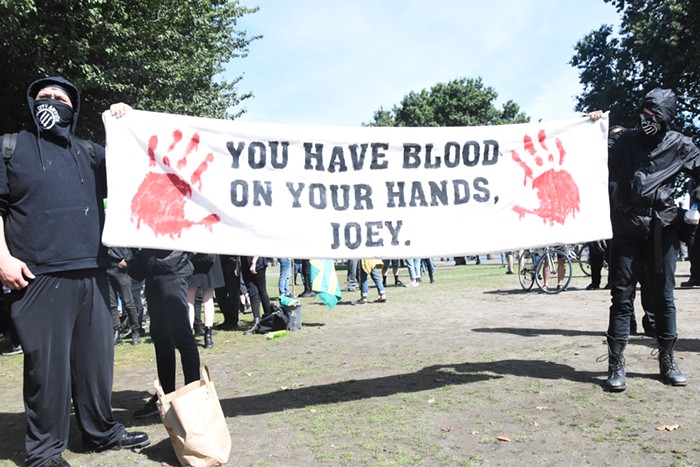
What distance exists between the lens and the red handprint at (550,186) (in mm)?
4852

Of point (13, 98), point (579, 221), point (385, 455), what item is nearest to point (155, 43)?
point (13, 98)

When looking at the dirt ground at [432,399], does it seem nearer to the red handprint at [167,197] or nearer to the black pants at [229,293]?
the black pants at [229,293]

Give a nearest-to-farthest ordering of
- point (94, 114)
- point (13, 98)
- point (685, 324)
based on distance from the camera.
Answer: point (685, 324), point (13, 98), point (94, 114)

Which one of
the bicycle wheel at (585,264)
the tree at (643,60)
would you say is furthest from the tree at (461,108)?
the bicycle wheel at (585,264)

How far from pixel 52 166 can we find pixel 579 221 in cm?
415

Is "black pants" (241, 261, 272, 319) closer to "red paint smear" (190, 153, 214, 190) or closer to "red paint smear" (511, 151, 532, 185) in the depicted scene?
"red paint smear" (190, 153, 214, 190)

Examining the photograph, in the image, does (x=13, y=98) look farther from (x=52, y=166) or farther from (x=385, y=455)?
(x=385, y=455)

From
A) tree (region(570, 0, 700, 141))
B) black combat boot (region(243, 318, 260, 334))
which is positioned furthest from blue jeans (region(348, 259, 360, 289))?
tree (region(570, 0, 700, 141))

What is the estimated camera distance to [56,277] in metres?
3.51

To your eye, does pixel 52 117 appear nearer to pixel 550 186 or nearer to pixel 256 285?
pixel 550 186

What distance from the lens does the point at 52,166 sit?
3553mm

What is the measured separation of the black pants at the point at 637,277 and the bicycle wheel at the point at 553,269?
7.15 m

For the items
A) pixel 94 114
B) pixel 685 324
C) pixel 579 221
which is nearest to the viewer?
pixel 579 221

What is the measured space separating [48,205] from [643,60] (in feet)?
108
